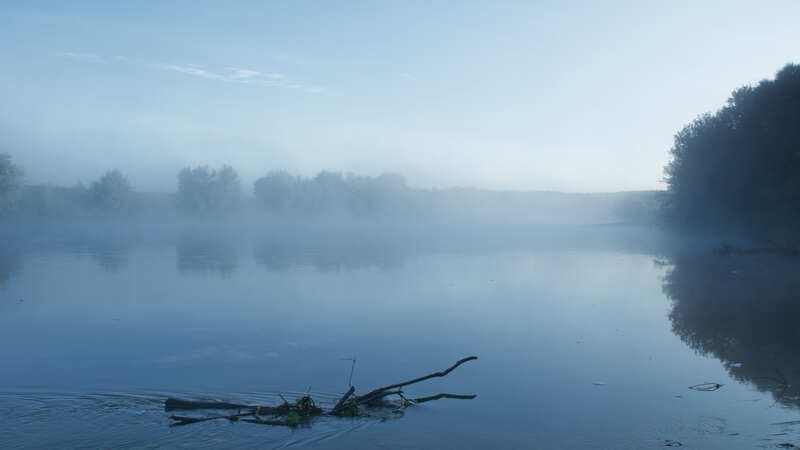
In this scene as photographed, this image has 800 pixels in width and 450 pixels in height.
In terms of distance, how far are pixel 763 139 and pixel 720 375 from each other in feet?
95.5

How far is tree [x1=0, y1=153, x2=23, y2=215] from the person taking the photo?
6056 cm

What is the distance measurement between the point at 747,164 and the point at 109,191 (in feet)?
238

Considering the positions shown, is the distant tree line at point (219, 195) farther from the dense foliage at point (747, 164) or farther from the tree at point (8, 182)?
the dense foliage at point (747, 164)

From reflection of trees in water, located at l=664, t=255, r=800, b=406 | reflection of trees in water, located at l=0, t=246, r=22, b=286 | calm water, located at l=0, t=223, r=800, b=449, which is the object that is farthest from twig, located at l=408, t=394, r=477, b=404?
reflection of trees in water, located at l=0, t=246, r=22, b=286

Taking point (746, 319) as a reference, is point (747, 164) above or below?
above

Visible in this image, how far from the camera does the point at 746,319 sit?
38.8ft

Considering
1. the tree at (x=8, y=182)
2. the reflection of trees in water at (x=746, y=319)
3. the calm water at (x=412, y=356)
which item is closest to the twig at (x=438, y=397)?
the calm water at (x=412, y=356)

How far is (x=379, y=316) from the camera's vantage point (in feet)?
40.3

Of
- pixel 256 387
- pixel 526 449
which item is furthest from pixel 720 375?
pixel 256 387

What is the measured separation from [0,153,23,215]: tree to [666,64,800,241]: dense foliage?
60799 millimetres

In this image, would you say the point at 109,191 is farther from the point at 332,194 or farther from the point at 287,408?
the point at 287,408

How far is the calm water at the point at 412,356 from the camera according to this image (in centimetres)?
589

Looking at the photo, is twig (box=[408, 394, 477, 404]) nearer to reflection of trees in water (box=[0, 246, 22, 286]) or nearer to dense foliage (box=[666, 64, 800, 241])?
reflection of trees in water (box=[0, 246, 22, 286])

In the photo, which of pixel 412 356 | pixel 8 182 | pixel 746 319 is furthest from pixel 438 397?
pixel 8 182
